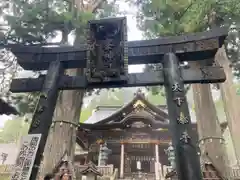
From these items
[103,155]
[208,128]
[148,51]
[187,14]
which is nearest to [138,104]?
[103,155]

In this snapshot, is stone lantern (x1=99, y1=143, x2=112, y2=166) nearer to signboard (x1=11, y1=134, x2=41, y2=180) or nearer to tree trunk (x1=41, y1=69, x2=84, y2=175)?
tree trunk (x1=41, y1=69, x2=84, y2=175)

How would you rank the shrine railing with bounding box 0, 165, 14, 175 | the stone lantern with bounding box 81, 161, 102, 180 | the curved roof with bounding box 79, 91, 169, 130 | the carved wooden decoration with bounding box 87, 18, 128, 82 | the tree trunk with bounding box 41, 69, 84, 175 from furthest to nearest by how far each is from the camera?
the shrine railing with bounding box 0, 165, 14, 175 < the curved roof with bounding box 79, 91, 169, 130 < the stone lantern with bounding box 81, 161, 102, 180 < the tree trunk with bounding box 41, 69, 84, 175 < the carved wooden decoration with bounding box 87, 18, 128, 82

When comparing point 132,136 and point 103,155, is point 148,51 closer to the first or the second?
point 103,155

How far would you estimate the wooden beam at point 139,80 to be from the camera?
4715mm

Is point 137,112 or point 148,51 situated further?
point 137,112

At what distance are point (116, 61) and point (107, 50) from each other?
31 centimetres

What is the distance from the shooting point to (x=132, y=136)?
1575cm

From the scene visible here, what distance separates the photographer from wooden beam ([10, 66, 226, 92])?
4715 millimetres

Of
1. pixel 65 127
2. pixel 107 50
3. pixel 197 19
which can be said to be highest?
pixel 197 19

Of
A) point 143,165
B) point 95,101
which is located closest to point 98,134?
point 143,165

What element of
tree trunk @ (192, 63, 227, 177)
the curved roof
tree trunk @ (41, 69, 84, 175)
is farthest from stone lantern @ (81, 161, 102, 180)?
the curved roof

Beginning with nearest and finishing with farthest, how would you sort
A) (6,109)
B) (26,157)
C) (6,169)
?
(26,157)
(6,109)
(6,169)

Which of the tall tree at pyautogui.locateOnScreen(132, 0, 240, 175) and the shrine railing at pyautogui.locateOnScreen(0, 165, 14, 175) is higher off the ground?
the tall tree at pyautogui.locateOnScreen(132, 0, 240, 175)

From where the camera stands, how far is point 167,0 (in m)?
9.38
